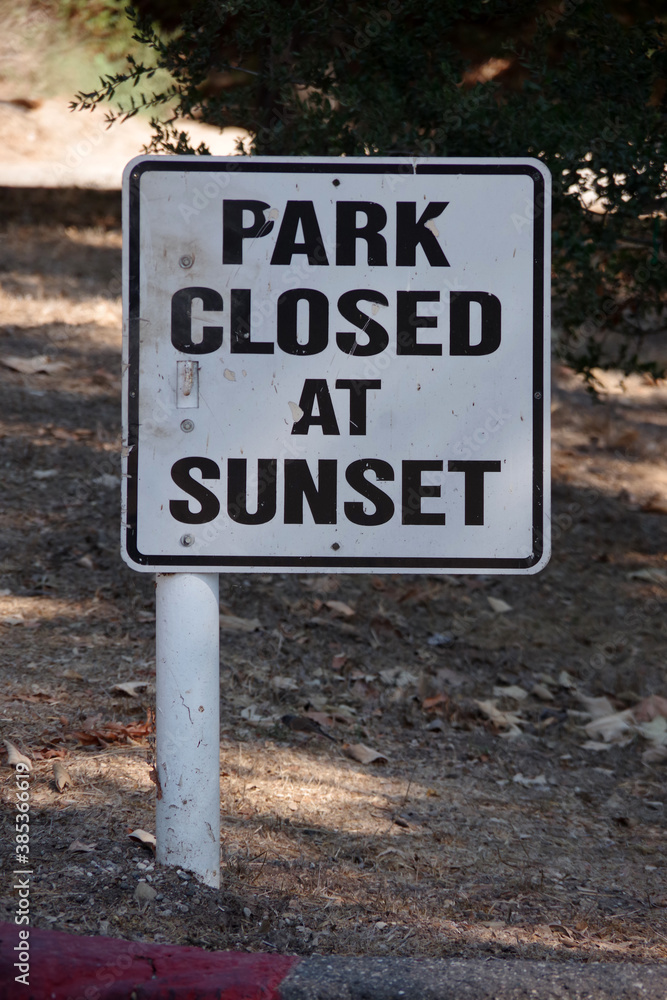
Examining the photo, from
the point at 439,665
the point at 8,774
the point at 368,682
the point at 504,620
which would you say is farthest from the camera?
the point at 504,620

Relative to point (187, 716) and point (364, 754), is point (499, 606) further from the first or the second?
point (187, 716)

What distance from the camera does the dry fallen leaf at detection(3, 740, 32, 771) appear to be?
117 inches

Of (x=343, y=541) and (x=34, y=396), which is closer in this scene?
(x=343, y=541)

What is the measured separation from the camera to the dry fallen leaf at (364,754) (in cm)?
375

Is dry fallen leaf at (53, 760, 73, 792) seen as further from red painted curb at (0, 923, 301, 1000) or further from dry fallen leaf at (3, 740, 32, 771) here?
red painted curb at (0, 923, 301, 1000)

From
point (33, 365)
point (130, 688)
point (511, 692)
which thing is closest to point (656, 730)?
point (511, 692)

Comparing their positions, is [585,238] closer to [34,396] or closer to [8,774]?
[8,774]

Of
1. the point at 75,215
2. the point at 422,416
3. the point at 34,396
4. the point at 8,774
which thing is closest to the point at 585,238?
the point at 422,416

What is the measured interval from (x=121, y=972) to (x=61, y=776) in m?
1.22

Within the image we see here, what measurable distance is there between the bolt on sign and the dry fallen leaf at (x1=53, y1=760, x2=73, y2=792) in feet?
3.57

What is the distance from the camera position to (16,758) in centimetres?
300

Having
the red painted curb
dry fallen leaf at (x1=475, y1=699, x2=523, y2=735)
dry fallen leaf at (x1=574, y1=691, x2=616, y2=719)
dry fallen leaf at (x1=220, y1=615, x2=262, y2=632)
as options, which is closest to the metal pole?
the red painted curb

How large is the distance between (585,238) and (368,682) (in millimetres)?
2344

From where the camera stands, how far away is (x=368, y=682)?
4566mm
